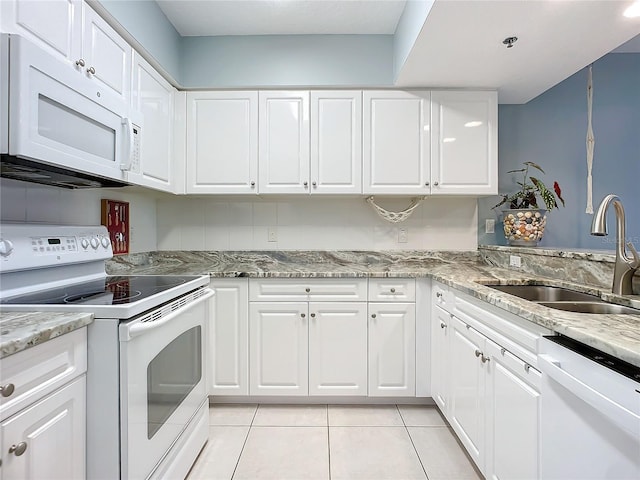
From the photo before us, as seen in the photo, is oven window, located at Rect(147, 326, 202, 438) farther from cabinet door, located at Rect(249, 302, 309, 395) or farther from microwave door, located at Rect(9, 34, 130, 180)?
microwave door, located at Rect(9, 34, 130, 180)

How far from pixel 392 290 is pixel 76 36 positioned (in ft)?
6.44

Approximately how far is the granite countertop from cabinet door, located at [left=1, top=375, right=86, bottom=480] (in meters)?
1.13

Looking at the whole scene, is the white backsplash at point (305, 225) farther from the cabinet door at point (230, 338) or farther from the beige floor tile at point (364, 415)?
the beige floor tile at point (364, 415)

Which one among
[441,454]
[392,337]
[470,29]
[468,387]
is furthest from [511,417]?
[470,29]

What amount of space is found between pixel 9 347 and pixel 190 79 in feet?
6.65

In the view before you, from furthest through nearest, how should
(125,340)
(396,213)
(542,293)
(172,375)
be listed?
(396,213), (542,293), (172,375), (125,340)

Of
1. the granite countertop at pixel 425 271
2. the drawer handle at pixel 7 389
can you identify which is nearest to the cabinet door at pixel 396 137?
the granite countertop at pixel 425 271

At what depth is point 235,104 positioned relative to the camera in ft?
7.34

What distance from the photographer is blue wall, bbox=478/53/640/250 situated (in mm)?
2516

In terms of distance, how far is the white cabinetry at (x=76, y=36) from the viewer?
1.08 m

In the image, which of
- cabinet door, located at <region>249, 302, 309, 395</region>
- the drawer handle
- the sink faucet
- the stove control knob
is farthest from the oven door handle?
the sink faucet

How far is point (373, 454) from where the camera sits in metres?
1.64

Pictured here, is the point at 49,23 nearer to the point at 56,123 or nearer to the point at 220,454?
the point at 56,123

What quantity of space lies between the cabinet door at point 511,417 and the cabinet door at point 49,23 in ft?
6.46
